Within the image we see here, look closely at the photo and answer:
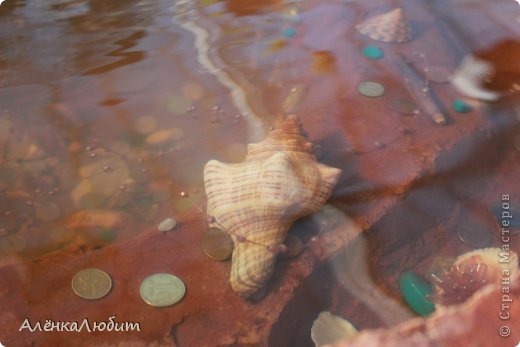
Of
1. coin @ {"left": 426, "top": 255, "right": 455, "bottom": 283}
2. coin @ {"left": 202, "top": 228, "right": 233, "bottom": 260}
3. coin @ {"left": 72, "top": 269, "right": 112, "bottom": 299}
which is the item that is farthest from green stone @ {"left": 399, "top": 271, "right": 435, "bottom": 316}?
coin @ {"left": 72, "top": 269, "right": 112, "bottom": 299}

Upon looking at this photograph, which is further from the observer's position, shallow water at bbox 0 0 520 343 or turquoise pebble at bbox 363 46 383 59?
turquoise pebble at bbox 363 46 383 59

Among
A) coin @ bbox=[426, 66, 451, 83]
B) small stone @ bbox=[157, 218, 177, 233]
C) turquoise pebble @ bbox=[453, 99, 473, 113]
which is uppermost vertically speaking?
coin @ bbox=[426, 66, 451, 83]

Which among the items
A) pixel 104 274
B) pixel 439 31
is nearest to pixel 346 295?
pixel 104 274

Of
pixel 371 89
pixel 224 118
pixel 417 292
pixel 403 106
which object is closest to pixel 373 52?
pixel 371 89

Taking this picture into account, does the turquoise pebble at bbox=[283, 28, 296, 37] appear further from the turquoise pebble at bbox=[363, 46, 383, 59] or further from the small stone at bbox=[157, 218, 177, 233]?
the small stone at bbox=[157, 218, 177, 233]

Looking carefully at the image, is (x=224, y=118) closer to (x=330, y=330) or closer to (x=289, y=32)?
(x=289, y=32)

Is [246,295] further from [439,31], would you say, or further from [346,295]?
[439,31]
